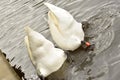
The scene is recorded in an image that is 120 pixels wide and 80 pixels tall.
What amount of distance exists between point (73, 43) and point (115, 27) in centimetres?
77

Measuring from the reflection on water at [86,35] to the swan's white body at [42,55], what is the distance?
12 cm

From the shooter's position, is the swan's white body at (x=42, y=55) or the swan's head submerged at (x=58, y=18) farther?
the swan's head submerged at (x=58, y=18)

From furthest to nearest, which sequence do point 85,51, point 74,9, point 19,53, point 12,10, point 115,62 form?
point 12,10, point 74,9, point 19,53, point 85,51, point 115,62

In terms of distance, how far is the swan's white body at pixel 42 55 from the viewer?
553 centimetres

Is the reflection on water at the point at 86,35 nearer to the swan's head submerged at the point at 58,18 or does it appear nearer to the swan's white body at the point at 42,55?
the swan's white body at the point at 42,55

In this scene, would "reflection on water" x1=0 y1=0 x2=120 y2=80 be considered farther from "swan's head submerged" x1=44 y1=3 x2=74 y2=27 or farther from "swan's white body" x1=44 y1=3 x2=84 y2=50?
"swan's head submerged" x1=44 y1=3 x2=74 y2=27

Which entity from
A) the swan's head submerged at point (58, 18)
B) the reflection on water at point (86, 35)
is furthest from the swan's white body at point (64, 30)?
the reflection on water at point (86, 35)

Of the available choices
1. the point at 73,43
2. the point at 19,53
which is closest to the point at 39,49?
the point at 73,43

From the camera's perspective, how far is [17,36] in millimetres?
7156

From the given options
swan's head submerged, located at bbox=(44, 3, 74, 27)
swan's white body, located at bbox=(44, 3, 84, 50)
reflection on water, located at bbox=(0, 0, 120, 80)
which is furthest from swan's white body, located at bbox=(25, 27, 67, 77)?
swan's head submerged, located at bbox=(44, 3, 74, 27)

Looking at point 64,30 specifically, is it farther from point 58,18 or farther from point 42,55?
point 42,55

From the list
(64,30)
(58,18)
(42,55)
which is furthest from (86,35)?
(42,55)

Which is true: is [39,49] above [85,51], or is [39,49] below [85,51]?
above

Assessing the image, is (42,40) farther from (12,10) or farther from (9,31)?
(12,10)
